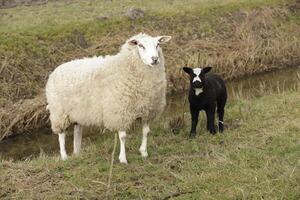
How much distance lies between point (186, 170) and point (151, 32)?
12.9m

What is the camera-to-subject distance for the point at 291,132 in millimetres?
9805

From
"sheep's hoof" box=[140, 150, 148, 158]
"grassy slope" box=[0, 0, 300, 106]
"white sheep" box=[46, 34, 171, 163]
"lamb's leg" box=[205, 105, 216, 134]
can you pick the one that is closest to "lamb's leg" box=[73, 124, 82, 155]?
"white sheep" box=[46, 34, 171, 163]

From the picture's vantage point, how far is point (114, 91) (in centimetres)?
945

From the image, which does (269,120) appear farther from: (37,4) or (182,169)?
(37,4)

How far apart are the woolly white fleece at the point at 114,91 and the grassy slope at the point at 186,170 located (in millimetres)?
678

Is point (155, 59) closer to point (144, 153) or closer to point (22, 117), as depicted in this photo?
point (144, 153)

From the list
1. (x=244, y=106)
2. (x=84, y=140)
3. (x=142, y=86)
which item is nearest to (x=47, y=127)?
(x=84, y=140)

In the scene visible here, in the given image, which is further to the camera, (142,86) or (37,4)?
(37,4)

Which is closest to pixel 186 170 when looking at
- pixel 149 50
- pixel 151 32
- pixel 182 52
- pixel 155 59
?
pixel 155 59

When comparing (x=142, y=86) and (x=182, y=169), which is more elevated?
(x=142, y=86)

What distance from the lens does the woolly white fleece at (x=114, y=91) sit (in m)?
9.38

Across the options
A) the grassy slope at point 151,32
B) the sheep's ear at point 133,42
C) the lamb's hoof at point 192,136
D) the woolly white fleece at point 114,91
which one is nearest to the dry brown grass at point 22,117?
the grassy slope at point 151,32

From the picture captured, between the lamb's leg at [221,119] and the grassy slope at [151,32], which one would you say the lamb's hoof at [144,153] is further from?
the grassy slope at [151,32]

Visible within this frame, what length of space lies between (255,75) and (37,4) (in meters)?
11.1
